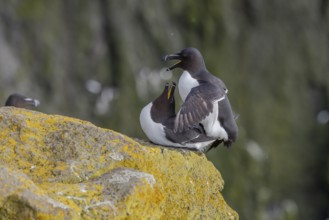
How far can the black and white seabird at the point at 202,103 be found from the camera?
23.2 ft

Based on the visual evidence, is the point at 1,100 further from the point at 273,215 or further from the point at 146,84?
the point at 273,215

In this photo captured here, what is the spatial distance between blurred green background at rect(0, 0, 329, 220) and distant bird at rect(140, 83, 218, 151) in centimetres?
1047

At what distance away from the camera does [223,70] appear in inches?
805

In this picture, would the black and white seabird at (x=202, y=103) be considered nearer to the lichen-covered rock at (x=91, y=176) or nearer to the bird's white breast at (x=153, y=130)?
the bird's white breast at (x=153, y=130)

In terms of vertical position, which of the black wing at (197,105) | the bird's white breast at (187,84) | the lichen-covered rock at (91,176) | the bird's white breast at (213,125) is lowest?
the bird's white breast at (213,125)

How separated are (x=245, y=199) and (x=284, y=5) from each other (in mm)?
4738

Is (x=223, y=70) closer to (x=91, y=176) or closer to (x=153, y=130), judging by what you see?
(x=153, y=130)

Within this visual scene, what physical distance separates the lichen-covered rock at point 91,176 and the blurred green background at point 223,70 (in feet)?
38.2

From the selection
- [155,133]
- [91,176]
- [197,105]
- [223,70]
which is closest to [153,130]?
[155,133]

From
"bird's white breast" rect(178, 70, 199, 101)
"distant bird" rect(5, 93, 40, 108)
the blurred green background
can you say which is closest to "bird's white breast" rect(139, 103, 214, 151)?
"bird's white breast" rect(178, 70, 199, 101)

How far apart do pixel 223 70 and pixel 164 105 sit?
13493 mm

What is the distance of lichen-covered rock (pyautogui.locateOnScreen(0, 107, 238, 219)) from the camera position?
4.71 m

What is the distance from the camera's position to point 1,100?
16.6m

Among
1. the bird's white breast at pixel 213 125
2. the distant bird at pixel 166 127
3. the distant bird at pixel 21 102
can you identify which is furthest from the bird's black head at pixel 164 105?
the distant bird at pixel 21 102
